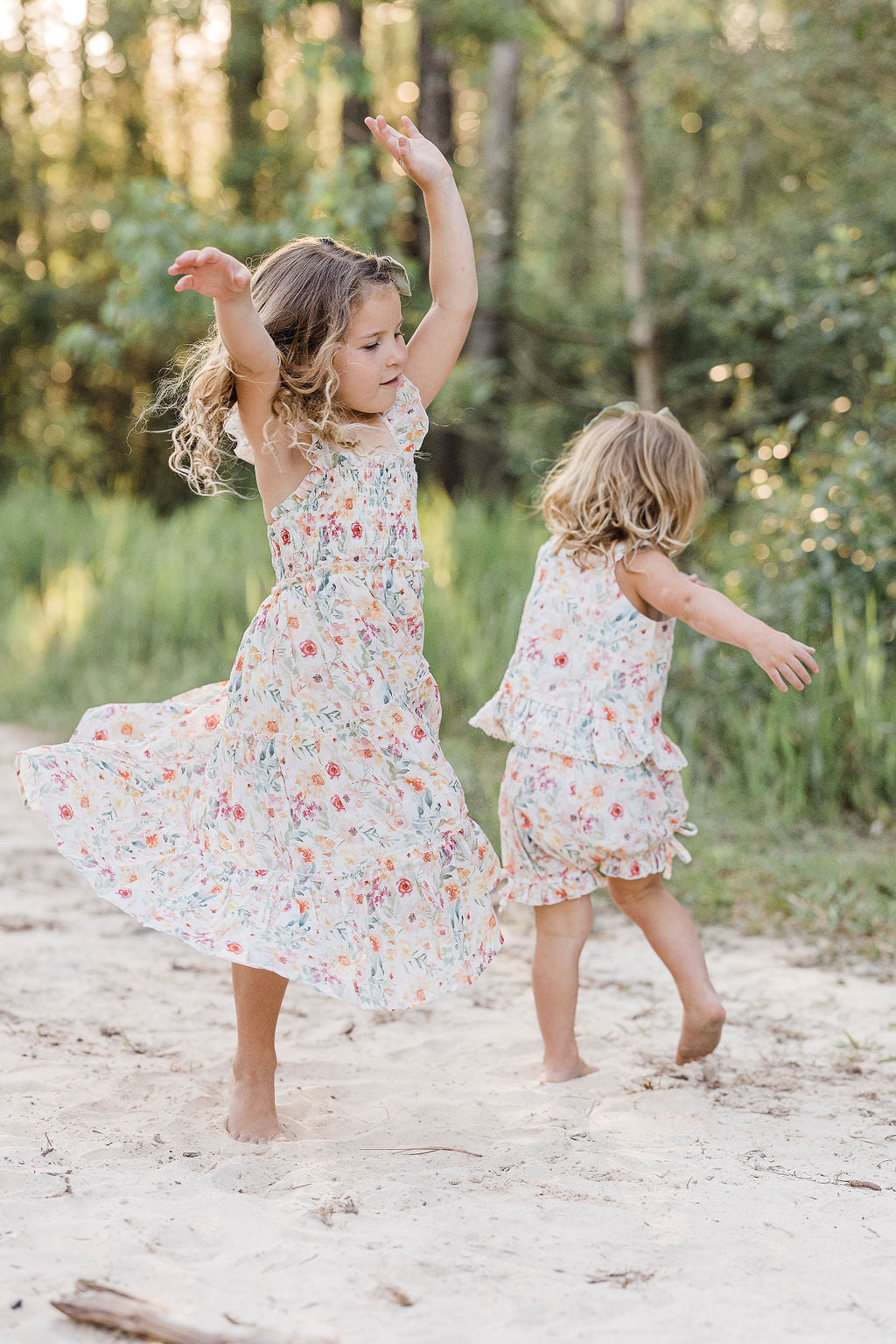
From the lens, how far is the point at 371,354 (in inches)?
93.8

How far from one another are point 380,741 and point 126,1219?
2.92ft

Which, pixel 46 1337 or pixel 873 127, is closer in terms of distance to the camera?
pixel 46 1337

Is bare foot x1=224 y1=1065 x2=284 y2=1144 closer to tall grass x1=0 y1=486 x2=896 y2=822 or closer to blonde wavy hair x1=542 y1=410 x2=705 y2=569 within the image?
blonde wavy hair x1=542 y1=410 x2=705 y2=569

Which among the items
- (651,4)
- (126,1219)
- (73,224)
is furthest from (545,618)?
(651,4)

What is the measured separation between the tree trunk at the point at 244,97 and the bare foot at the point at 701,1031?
504 inches

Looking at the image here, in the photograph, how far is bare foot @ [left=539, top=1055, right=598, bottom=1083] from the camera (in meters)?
2.68

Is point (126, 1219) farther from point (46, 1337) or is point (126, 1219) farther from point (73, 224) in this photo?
point (73, 224)

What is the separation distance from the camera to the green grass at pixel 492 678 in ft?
13.2

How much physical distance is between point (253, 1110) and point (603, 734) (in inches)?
38.5

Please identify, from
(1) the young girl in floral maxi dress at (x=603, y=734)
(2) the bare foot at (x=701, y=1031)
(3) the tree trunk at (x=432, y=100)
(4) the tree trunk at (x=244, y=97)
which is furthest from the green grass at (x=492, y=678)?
(4) the tree trunk at (x=244, y=97)

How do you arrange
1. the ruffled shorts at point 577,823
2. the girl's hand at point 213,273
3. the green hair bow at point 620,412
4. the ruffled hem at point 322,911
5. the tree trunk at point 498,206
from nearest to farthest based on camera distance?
the girl's hand at point 213,273 < the ruffled hem at point 322,911 < the ruffled shorts at point 577,823 < the green hair bow at point 620,412 < the tree trunk at point 498,206

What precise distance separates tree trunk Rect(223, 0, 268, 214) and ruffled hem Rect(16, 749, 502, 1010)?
12763 mm

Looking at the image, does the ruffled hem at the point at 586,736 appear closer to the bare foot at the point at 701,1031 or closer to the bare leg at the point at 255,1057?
the bare foot at the point at 701,1031

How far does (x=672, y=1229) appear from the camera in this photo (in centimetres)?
200
